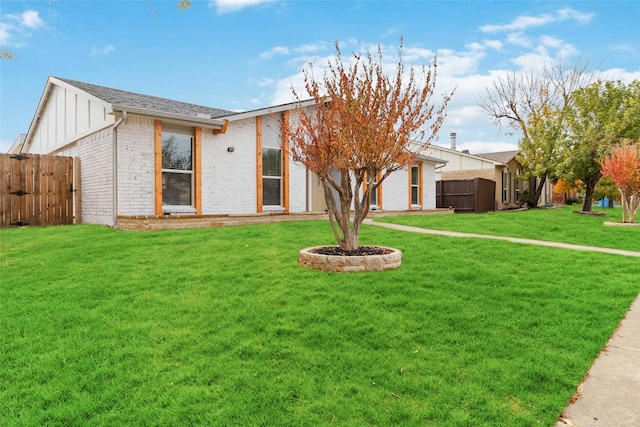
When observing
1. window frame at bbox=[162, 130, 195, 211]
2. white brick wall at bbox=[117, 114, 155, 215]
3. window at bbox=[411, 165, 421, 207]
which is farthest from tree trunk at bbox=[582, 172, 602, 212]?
white brick wall at bbox=[117, 114, 155, 215]

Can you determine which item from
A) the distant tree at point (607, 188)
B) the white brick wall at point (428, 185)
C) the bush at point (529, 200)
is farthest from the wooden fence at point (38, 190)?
the distant tree at point (607, 188)

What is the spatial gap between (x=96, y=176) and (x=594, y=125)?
20.4 metres

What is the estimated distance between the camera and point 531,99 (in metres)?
28.0

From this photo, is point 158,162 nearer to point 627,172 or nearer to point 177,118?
point 177,118

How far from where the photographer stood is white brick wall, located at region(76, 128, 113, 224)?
1042cm

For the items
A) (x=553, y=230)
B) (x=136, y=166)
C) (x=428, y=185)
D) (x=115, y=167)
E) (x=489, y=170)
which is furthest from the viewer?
(x=489, y=170)

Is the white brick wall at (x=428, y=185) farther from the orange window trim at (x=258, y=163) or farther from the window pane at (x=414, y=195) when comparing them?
the orange window trim at (x=258, y=163)

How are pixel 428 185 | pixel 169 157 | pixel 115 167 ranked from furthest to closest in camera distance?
pixel 428 185
pixel 169 157
pixel 115 167

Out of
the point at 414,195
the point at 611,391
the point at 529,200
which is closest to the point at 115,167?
the point at 611,391

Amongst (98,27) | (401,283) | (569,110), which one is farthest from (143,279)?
(569,110)

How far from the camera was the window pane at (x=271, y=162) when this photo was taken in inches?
506

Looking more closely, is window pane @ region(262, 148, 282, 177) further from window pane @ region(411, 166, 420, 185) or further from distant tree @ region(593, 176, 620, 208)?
distant tree @ region(593, 176, 620, 208)

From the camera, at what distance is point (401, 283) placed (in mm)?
5094

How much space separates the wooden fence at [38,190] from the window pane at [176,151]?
3561 millimetres
